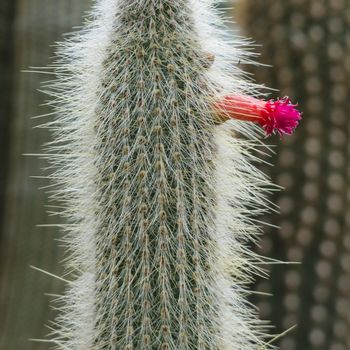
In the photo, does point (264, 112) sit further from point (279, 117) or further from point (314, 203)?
point (314, 203)

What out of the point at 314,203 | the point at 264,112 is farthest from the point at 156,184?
the point at 314,203

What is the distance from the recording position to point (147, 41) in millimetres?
1802

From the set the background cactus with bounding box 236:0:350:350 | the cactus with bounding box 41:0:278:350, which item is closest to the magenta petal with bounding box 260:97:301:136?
the cactus with bounding box 41:0:278:350

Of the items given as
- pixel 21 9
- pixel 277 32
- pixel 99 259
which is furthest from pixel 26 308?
pixel 99 259

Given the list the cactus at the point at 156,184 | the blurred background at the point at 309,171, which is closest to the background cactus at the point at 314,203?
the blurred background at the point at 309,171

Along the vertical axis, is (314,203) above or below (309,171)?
below

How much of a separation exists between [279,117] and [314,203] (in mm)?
1806

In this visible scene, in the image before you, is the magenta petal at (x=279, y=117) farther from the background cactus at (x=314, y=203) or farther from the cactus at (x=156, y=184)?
the background cactus at (x=314, y=203)

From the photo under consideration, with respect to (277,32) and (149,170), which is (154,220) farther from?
(277,32)

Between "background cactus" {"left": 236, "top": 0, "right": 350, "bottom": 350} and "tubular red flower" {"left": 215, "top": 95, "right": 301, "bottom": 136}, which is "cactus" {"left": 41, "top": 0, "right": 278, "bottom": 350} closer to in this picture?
"tubular red flower" {"left": 215, "top": 95, "right": 301, "bottom": 136}

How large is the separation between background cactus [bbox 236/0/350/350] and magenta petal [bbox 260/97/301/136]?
1.76m

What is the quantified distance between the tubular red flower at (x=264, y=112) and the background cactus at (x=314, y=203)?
1744 millimetres

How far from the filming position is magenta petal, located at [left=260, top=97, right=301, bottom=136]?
176 centimetres

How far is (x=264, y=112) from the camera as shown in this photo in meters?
1.78
